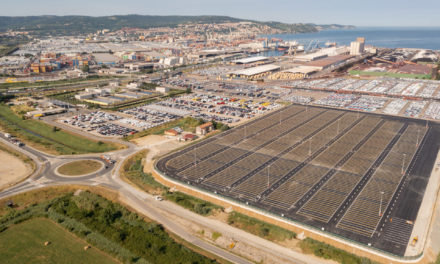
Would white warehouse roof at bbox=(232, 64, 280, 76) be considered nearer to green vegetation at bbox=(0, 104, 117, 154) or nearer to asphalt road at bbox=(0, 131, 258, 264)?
green vegetation at bbox=(0, 104, 117, 154)

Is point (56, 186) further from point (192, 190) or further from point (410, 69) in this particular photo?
point (410, 69)

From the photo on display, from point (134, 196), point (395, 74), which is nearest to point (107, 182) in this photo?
point (134, 196)

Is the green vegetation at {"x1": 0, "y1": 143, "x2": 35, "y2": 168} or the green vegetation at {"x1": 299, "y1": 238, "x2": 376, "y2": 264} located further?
the green vegetation at {"x1": 0, "y1": 143, "x2": 35, "y2": 168}

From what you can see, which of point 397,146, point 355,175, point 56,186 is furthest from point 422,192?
point 56,186

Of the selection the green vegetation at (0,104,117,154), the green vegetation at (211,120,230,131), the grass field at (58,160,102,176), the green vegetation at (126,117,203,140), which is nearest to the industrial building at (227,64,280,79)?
the green vegetation at (126,117,203,140)

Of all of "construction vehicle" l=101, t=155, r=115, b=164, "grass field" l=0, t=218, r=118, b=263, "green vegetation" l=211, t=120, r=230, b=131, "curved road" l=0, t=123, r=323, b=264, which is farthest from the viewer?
"green vegetation" l=211, t=120, r=230, b=131

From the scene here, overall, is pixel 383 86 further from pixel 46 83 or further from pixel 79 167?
pixel 46 83
